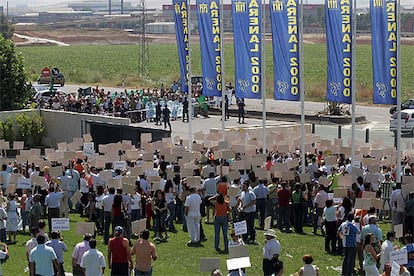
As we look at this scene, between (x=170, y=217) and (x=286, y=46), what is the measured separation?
7491 mm

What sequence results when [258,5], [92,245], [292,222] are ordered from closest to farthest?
[92,245] < [292,222] < [258,5]

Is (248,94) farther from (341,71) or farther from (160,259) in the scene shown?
(160,259)

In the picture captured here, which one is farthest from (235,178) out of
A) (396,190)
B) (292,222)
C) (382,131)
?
(382,131)

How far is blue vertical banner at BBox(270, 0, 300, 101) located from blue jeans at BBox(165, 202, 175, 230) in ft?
22.2

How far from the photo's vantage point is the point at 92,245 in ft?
52.2

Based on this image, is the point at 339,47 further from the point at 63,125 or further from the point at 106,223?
the point at 63,125

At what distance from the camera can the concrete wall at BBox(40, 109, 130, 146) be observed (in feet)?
125

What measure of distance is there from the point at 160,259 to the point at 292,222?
14.0 feet

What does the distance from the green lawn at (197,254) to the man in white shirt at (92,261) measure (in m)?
3.08

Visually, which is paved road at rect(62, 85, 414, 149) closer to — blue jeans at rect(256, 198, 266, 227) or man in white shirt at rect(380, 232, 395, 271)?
blue jeans at rect(256, 198, 266, 227)

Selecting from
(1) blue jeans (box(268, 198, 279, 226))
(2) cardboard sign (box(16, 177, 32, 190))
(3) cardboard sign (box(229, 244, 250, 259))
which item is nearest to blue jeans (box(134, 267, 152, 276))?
(3) cardboard sign (box(229, 244, 250, 259))

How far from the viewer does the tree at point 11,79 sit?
4331 cm

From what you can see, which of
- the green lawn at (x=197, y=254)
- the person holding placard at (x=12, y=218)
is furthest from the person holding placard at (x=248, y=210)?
the person holding placard at (x=12, y=218)

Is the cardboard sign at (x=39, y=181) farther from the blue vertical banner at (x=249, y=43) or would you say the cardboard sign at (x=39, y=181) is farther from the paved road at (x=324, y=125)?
the paved road at (x=324, y=125)
